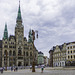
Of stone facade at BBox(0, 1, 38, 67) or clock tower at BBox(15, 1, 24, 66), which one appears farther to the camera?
clock tower at BBox(15, 1, 24, 66)

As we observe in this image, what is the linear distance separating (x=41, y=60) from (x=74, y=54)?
9606 cm

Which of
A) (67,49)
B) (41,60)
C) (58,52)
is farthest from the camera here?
(41,60)

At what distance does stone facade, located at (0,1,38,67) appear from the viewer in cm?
10816

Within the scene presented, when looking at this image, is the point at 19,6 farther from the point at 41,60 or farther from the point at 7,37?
the point at 41,60

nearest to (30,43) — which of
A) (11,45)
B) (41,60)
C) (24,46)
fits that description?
(24,46)

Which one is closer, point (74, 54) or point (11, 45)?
point (74, 54)

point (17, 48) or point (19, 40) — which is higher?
point (19, 40)

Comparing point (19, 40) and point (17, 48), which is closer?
point (17, 48)

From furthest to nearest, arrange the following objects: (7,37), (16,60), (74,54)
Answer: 1. (7,37)
2. (16,60)
3. (74,54)

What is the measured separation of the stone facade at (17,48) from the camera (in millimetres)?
108156

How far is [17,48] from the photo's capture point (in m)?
111

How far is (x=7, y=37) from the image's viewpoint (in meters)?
116

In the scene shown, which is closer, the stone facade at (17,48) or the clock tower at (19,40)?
the stone facade at (17,48)

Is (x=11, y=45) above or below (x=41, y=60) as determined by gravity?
above
